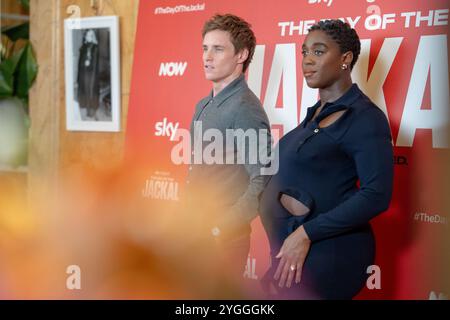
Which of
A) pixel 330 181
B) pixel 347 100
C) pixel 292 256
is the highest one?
pixel 347 100

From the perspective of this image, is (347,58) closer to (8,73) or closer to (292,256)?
(292,256)

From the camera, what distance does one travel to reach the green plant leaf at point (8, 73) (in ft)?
4.60

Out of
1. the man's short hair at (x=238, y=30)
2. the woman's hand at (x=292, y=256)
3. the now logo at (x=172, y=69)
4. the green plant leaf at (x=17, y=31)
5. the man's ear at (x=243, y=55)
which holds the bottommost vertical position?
the woman's hand at (x=292, y=256)

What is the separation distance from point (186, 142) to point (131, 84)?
0.19 metres

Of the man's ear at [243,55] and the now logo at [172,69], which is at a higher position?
the man's ear at [243,55]

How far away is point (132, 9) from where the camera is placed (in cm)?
130

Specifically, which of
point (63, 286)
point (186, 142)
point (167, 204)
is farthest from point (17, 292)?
point (186, 142)

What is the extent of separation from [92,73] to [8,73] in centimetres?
23

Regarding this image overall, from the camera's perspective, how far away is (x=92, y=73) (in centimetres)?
135

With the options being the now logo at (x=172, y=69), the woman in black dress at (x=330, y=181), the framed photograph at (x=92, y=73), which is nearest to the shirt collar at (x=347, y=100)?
the woman in black dress at (x=330, y=181)

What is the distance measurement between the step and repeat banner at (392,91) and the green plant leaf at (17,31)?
409mm

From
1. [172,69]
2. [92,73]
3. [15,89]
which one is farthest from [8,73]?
[172,69]

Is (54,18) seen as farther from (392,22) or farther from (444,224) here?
(444,224)

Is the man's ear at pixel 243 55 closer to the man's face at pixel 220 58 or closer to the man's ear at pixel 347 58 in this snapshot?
the man's face at pixel 220 58
